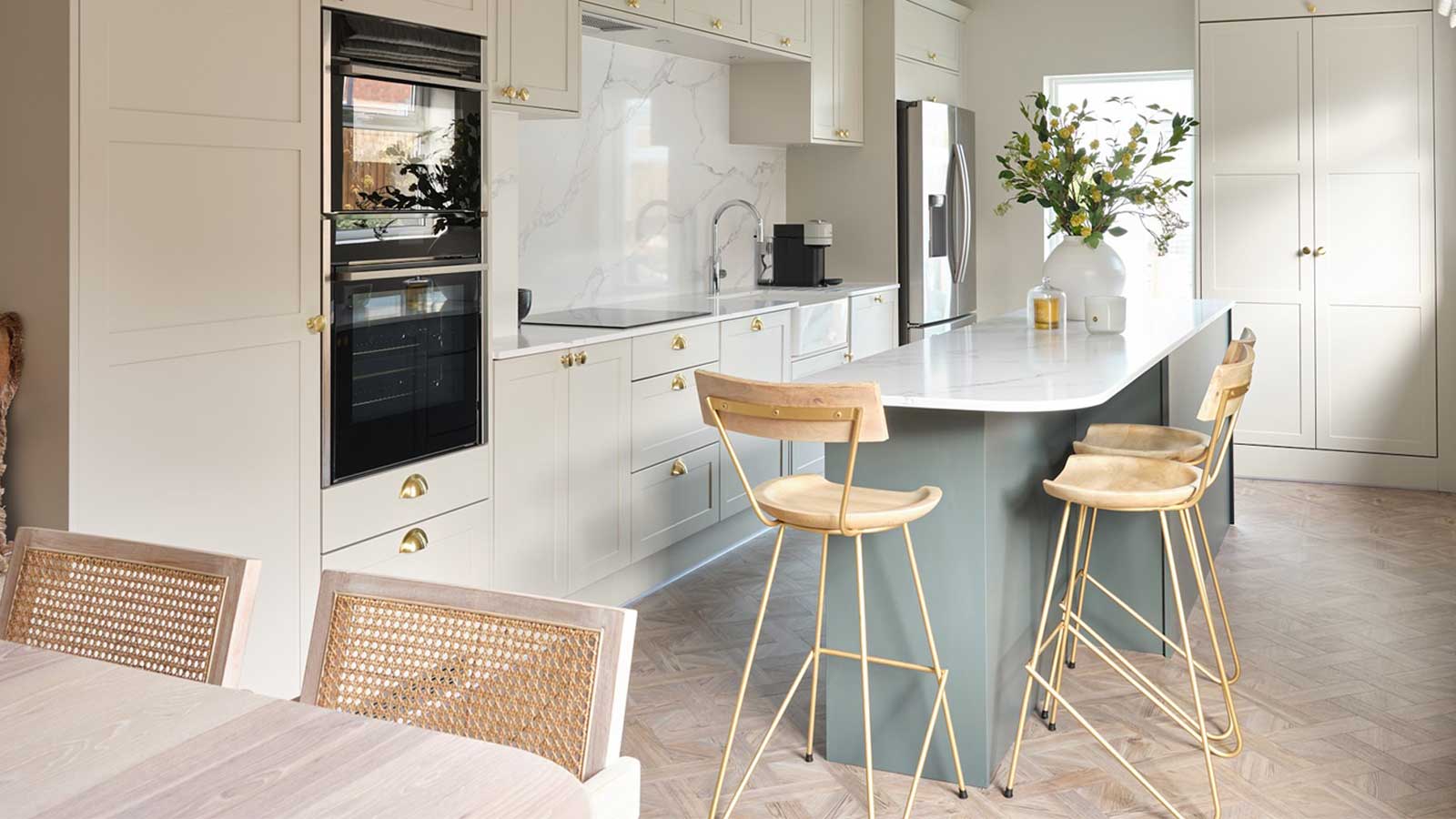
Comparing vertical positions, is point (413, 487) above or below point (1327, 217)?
below

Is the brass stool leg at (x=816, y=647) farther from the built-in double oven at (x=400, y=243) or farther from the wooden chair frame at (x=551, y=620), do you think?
the wooden chair frame at (x=551, y=620)

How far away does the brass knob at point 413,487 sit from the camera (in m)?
3.16

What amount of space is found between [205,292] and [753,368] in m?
2.51

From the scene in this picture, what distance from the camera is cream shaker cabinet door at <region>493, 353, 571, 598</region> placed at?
3.48 m

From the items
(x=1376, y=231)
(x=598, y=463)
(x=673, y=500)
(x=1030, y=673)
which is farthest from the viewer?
(x=1376, y=231)

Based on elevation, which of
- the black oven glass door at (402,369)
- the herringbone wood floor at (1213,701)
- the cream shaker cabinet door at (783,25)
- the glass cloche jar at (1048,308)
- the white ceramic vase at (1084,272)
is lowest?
the herringbone wood floor at (1213,701)

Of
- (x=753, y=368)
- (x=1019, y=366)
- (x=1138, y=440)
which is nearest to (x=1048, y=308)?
(x=1138, y=440)

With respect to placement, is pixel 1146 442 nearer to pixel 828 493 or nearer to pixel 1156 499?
pixel 1156 499

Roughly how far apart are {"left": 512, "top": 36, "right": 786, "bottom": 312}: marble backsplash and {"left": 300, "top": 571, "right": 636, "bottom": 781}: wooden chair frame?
2.59 metres

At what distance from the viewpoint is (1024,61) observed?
22.2 feet

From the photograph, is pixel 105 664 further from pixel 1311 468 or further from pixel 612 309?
pixel 1311 468

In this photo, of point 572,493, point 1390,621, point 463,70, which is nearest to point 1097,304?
point 1390,621

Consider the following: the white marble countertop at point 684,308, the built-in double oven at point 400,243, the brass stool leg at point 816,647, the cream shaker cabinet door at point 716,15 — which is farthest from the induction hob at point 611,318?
the brass stool leg at point 816,647

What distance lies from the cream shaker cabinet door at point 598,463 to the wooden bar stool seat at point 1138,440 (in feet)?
4.59
